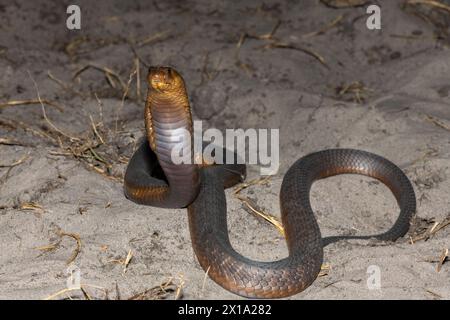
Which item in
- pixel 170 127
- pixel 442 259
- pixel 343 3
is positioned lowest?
pixel 442 259

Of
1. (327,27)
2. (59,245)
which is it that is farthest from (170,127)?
(327,27)

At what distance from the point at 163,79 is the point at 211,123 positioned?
7.22 ft

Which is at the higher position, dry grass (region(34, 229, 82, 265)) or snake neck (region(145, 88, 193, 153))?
snake neck (region(145, 88, 193, 153))

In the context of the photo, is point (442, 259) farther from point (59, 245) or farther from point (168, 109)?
point (59, 245)

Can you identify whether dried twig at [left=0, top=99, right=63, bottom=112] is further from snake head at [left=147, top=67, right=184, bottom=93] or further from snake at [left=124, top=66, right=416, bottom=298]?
snake head at [left=147, top=67, right=184, bottom=93]

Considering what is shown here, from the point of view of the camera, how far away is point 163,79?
3.71 metres

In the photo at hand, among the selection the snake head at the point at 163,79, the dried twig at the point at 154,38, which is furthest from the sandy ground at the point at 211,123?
the snake head at the point at 163,79

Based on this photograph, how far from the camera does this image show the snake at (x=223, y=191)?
3807 mm

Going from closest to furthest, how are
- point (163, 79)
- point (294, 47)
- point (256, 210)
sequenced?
point (163, 79)
point (256, 210)
point (294, 47)

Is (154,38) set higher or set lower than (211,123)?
higher

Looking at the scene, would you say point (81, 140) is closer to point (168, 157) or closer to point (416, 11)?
point (168, 157)

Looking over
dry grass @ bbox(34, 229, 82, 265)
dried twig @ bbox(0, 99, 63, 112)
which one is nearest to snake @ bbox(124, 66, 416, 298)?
dry grass @ bbox(34, 229, 82, 265)

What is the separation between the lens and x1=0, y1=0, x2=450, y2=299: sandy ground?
13.0ft

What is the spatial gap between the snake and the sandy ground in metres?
0.10
